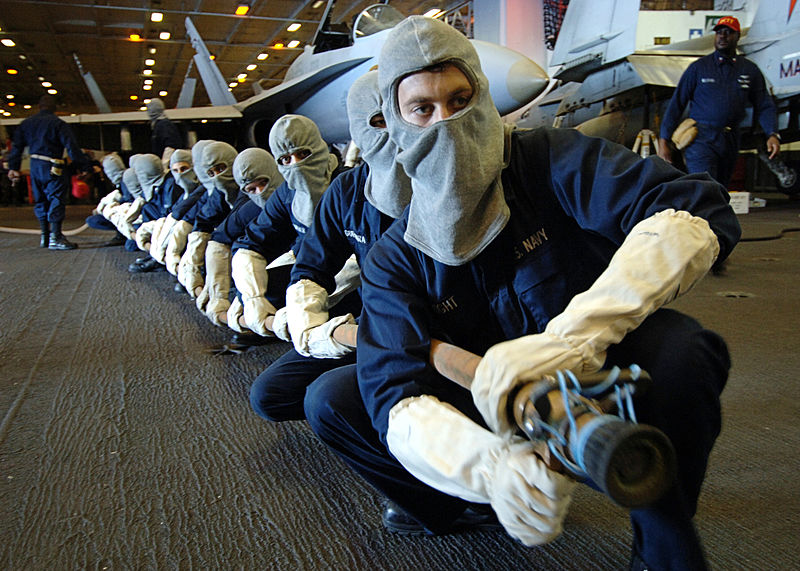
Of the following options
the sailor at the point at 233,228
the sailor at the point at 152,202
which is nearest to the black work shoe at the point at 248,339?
the sailor at the point at 233,228

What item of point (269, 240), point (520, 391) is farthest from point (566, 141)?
point (269, 240)

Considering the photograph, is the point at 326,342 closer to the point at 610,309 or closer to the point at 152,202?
the point at 610,309

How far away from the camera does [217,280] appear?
118 inches

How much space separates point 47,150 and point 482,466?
285 inches

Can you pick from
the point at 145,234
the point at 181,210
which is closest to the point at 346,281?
the point at 181,210

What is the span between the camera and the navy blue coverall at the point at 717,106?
401 cm

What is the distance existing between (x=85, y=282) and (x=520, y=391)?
481 centimetres

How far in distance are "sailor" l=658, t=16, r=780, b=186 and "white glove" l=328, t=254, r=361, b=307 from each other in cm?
296

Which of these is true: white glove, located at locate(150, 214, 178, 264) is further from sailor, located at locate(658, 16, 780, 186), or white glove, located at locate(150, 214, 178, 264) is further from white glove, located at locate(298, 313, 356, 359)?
sailor, located at locate(658, 16, 780, 186)

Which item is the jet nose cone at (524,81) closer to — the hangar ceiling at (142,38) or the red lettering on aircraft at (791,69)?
the red lettering on aircraft at (791,69)

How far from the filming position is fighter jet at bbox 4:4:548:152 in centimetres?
604

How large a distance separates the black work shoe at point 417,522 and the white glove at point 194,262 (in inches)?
96.3

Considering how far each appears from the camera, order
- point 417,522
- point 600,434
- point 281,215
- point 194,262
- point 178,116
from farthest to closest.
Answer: point 178,116, point 194,262, point 281,215, point 417,522, point 600,434

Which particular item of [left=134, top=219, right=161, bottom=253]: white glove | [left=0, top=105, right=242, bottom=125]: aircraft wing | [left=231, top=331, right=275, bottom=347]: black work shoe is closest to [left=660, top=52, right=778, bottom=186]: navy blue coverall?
[left=231, top=331, right=275, bottom=347]: black work shoe
